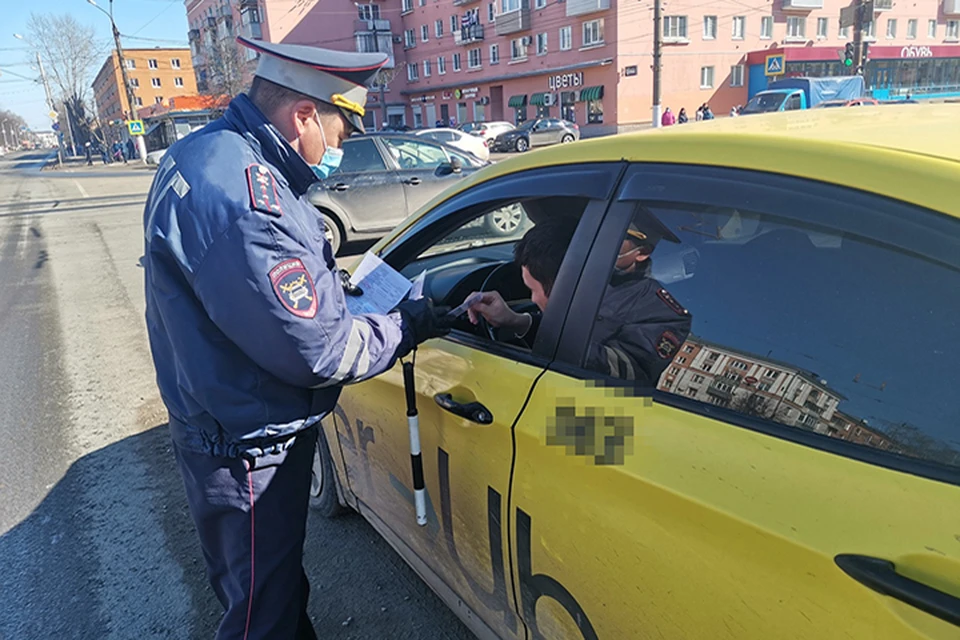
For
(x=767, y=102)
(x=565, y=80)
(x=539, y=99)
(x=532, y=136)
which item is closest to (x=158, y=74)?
(x=539, y=99)

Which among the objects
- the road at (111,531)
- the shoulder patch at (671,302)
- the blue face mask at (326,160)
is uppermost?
the blue face mask at (326,160)

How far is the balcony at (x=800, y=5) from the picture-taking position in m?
43.1

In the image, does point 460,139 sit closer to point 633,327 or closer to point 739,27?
point 633,327

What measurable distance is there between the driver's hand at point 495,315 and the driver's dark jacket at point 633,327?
0.54 metres

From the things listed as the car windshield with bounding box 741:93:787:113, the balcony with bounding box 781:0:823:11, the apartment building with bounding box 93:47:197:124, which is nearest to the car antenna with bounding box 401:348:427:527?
the car windshield with bounding box 741:93:787:113

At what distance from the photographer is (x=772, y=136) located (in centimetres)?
132

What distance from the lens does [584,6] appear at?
40.5 metres

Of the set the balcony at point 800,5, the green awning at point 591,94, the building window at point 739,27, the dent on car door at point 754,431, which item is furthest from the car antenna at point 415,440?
the balcony at point 800,5

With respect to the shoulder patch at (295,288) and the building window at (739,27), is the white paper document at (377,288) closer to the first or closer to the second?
the shoulder patch at (295,288)

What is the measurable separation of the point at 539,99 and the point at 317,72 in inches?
1861

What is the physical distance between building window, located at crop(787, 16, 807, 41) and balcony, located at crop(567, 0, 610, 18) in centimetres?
1464

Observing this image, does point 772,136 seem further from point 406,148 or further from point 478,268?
point 406,148

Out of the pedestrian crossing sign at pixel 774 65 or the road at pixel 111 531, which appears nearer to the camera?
the road at pixel 111 531

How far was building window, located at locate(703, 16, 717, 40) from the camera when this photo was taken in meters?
41.3
